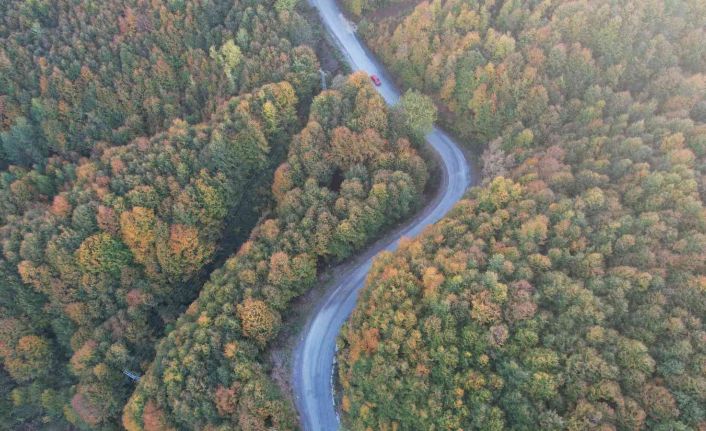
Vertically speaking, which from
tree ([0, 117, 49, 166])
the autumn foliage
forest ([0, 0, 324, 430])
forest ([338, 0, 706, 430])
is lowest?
forest ([338, 0, 706, 430])

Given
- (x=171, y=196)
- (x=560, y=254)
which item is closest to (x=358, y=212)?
(x=560, y=254)

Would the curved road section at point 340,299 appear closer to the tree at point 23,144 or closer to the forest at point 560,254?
the forest at point 560,254

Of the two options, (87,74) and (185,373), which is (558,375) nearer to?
(185,373)

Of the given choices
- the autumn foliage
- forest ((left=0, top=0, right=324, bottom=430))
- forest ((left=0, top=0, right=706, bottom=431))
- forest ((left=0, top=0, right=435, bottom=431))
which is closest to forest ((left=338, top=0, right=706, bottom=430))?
forest ((left=0, top=0, right=706, bottom=431))

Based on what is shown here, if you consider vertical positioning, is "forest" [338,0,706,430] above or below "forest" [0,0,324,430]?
below

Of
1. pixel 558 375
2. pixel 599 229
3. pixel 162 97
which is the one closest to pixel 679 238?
pixel 599 229

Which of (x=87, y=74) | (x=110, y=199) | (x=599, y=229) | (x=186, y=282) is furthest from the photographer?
(x=87, y=74)

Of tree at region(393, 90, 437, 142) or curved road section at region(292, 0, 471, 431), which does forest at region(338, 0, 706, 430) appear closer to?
curved road section at region(292, 0, 471, 431)

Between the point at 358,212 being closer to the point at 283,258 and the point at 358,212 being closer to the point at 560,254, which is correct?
the point at 283,258

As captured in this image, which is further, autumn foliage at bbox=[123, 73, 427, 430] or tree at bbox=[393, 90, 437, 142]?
tree at bbox=[393, 90, 437, 142]
